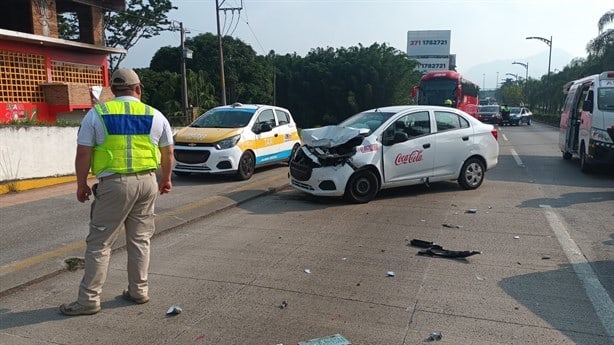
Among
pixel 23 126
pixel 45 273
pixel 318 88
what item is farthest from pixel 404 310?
pixel 318 88

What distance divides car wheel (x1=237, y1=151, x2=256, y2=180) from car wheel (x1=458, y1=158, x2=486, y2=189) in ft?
14.8

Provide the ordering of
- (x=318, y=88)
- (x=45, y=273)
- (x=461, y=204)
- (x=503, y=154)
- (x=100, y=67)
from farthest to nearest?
(x=318, y=88) < (x=100, y=67) < (x=503, y=154) < (x=461, y=204) < (x=45, y=273)

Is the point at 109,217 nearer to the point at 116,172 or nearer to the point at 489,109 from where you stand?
the point at 116,172

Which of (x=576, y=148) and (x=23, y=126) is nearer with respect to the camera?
(x=23, y=126)

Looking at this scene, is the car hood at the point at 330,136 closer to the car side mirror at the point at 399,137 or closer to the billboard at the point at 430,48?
the car side mirror at the point at 399,137

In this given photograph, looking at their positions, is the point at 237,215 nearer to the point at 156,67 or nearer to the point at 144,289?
the point at 144,289

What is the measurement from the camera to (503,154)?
1686 centimetres

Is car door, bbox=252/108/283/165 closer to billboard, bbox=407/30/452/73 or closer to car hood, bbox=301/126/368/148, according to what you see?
car hood, bbox=301/126/368/148

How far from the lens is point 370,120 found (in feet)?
30.9

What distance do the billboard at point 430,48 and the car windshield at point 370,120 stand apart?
49.1 m

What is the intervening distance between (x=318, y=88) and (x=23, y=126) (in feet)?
143

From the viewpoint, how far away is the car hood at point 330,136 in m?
8.65

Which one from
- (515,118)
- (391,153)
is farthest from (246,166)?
(515,118)

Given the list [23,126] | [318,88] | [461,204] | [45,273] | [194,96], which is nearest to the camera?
[45,273]
